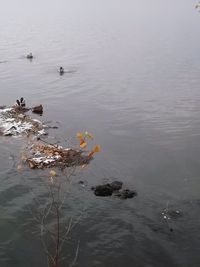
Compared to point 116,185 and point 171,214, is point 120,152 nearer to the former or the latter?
point 116,185

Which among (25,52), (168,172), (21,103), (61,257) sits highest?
(25,52)

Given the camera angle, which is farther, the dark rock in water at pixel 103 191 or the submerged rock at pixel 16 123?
the submerged rock at pixel 16 123

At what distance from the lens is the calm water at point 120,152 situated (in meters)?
17.2

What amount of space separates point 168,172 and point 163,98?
63.8ft

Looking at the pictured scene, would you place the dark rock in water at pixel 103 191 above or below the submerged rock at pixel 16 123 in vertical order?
below

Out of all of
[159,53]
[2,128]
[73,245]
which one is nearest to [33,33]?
[159,53]

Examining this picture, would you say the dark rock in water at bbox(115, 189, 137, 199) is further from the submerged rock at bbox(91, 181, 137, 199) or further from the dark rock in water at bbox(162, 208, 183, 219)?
the dark rock in water at bbox(162, 208, 183, 219)

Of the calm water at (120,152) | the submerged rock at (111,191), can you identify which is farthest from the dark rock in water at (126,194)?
the calm water at (120,152)

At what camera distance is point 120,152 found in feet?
91.8

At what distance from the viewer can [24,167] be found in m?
24.5

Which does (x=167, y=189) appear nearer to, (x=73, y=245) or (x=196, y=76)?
(x=73, y=245)

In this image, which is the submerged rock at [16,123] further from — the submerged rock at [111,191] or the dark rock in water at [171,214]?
the dark rock in water at [171,214]

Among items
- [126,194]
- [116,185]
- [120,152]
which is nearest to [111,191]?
[116,185]

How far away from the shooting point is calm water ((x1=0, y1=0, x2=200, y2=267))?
17234 millimetres
